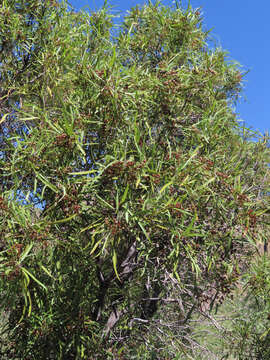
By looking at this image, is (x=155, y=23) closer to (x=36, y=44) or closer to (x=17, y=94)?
(x=36, y=44)

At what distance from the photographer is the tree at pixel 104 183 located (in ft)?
6.91

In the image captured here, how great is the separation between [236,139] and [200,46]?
0.91 meters

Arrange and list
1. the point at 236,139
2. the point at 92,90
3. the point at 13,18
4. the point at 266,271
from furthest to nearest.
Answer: the point at 236,139
the point at 13,18
the point at 266,271
the point at 92,90

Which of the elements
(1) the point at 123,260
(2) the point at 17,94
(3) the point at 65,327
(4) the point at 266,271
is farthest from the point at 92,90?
(4) the point at 266,271

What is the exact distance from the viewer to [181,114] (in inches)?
105

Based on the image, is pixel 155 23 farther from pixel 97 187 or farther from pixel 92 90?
pixel 97 187

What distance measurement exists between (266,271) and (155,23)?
2225 millimetres

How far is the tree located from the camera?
2.11 metres

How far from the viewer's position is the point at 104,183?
7.20 feet

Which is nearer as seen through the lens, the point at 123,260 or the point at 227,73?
the point at 123,260

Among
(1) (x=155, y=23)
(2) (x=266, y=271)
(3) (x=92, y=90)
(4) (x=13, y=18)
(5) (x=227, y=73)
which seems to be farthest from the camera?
(5) (x=227, y=73)

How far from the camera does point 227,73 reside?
4145mm

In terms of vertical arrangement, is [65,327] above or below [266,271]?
below

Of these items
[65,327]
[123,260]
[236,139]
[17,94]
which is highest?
[236,139]
